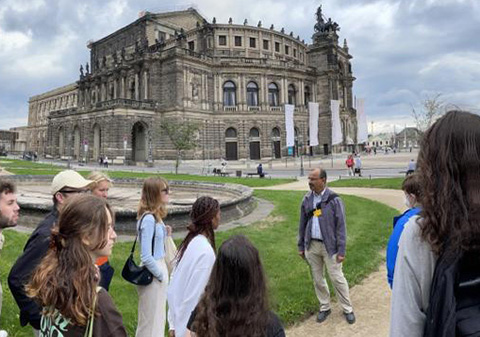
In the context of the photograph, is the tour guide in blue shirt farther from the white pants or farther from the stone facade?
the stone facade

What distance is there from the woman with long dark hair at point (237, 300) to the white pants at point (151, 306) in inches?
76.7

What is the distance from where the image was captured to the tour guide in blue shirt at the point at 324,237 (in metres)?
5.42

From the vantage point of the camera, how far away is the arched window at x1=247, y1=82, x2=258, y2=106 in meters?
54.6

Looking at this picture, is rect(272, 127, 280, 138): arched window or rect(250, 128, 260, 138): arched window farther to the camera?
rect(272, 127, 280, 138): arched window

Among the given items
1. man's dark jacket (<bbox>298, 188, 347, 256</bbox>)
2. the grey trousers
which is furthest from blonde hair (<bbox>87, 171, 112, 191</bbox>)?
the grey trousers

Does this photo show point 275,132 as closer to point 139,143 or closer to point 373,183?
point 139,143

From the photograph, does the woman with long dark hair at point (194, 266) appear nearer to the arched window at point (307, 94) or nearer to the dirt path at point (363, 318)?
the dirt path at point (363, 318)

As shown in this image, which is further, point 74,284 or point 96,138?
point 96,138

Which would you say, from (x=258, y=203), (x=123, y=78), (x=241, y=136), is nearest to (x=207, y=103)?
(x=241, y=136)

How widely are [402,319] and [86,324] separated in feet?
5.49

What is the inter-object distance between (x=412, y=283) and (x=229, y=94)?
175ft

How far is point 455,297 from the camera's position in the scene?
1.60 m

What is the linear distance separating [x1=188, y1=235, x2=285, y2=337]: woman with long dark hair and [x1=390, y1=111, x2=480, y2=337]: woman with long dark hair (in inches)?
29.4

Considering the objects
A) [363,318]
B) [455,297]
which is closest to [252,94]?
[363,318]
